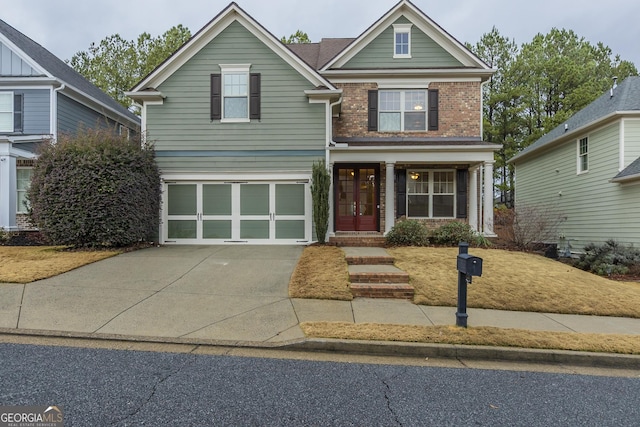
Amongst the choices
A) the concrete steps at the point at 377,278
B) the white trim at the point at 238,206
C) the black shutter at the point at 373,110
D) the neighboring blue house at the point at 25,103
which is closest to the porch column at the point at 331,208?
the white trim at the point at 238,206

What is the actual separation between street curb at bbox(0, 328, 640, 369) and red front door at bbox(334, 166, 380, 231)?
8.43 metres

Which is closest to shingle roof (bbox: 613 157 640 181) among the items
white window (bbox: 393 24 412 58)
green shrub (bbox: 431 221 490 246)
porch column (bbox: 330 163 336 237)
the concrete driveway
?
green shrub (bbox: 431 221 490 246)

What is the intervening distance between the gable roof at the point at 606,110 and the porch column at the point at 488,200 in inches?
157

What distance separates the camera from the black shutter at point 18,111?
539 inches

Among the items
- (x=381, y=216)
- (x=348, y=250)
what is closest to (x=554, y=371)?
(x=348, y=250)

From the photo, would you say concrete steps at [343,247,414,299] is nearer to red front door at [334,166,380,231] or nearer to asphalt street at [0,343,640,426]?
asphalt street at [0,343,640,426]

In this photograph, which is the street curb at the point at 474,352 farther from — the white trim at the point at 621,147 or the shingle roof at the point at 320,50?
the shingle roof at the point at 320,50

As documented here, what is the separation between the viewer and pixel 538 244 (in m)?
12.6

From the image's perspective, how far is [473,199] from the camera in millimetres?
12648

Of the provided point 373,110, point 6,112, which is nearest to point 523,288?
point 373,110

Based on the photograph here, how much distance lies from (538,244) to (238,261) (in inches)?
412

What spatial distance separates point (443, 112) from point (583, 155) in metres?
5.33

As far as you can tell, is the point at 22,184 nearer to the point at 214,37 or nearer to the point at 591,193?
the point at 214,37

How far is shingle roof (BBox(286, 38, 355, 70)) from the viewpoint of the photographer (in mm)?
15195
